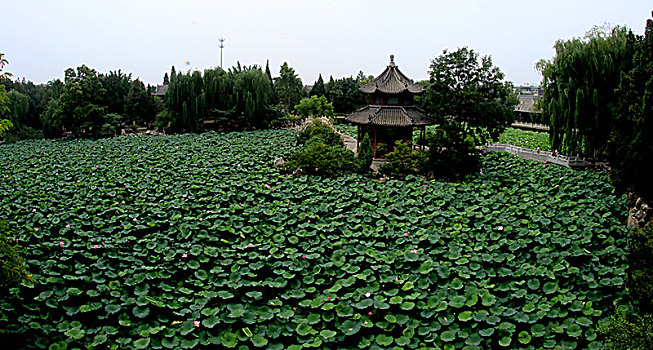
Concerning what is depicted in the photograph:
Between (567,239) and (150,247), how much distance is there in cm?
763

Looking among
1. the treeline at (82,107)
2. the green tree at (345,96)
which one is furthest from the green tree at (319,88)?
the treeline at (82,107)

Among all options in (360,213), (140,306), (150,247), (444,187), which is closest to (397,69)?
(444,187)

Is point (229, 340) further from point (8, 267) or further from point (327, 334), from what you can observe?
point (8, 267)

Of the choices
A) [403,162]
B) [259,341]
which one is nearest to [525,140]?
[403,162]

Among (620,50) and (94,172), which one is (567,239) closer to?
(620,50)

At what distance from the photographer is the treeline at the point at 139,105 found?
23.0 metres

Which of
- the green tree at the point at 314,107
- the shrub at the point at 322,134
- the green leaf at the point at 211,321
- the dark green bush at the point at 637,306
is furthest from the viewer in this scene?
the green tree at the point at 314,107

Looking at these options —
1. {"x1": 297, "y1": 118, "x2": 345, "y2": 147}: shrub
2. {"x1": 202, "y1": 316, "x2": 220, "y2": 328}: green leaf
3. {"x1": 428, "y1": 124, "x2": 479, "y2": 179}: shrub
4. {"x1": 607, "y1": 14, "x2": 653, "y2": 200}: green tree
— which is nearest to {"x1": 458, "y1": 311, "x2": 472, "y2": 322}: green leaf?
{"x1": 202, "y1": 316, "x2": 220, "y2": 328}: green leaf

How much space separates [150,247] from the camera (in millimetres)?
7547

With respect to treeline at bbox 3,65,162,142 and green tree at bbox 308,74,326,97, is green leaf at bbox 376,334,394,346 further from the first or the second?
green tree at bbox 308,74,326,97

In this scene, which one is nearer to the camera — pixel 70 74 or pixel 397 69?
pixel 397 69

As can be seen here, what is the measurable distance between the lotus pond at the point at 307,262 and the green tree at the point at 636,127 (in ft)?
3.08

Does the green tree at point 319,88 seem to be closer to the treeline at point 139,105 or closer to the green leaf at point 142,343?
the treeline at point 139,105

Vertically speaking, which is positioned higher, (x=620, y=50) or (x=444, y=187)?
(x=620, y=50)
